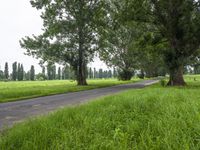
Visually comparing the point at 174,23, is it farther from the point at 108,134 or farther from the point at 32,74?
the point at 32,74

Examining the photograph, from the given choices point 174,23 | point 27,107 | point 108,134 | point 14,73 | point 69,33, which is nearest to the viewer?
point 108,134

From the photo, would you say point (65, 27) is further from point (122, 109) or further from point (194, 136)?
point (194, 136)

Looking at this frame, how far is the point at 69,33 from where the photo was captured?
122ft

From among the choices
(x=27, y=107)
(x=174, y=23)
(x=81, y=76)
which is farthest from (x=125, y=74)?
(x=27, y=107)

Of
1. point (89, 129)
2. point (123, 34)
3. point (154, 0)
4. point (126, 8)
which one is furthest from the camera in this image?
point (123, 34)

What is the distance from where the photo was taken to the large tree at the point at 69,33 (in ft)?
117

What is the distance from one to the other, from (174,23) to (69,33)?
52.6ft

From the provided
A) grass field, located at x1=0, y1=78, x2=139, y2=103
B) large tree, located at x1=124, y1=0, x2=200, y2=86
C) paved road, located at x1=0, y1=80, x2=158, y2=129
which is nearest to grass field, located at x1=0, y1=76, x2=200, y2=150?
paved road, located at x1=0, y1=80, x2=158, y2=129

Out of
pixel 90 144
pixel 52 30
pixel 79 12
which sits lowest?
pixel 90 144

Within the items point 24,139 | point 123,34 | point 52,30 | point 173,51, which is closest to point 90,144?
point 24,139

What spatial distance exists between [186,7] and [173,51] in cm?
439

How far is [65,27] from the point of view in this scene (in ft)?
119

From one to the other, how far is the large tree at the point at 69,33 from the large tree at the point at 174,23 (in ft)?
26.0

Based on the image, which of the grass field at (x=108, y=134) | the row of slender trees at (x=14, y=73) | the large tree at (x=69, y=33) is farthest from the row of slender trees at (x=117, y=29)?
the row of slender trees at (x=14, y=73)
